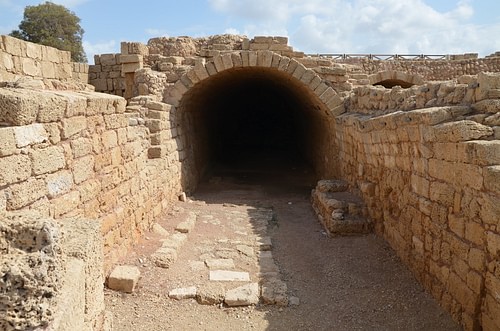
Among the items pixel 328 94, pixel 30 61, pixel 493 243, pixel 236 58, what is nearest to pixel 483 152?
pixel 493 243

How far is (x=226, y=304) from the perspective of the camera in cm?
457

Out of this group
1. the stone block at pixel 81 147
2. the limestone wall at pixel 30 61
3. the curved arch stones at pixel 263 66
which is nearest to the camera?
the stone block at pixel 81 147

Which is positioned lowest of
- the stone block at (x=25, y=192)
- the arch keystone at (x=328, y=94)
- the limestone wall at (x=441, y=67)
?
the stone block at (x=25, y=192)

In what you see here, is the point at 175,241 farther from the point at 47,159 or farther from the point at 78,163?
the point at 47,159

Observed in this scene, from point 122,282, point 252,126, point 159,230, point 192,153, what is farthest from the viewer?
point 252,126

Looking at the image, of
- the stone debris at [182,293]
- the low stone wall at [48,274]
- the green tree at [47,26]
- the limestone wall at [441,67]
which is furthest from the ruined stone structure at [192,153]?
the green tree at [47,26]

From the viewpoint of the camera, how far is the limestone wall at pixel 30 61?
745 cm

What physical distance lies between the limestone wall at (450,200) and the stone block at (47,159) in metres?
3.70

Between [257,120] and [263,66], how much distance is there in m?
11.3

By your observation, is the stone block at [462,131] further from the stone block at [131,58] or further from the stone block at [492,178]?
the stone block at [131,58]

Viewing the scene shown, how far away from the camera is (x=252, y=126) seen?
20.6 m

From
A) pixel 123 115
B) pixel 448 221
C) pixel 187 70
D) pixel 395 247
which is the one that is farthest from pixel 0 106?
pixel 187 70

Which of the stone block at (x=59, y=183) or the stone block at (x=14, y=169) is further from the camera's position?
the stone block at (x=59, y=183)

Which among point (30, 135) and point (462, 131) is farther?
point (462, 131)
